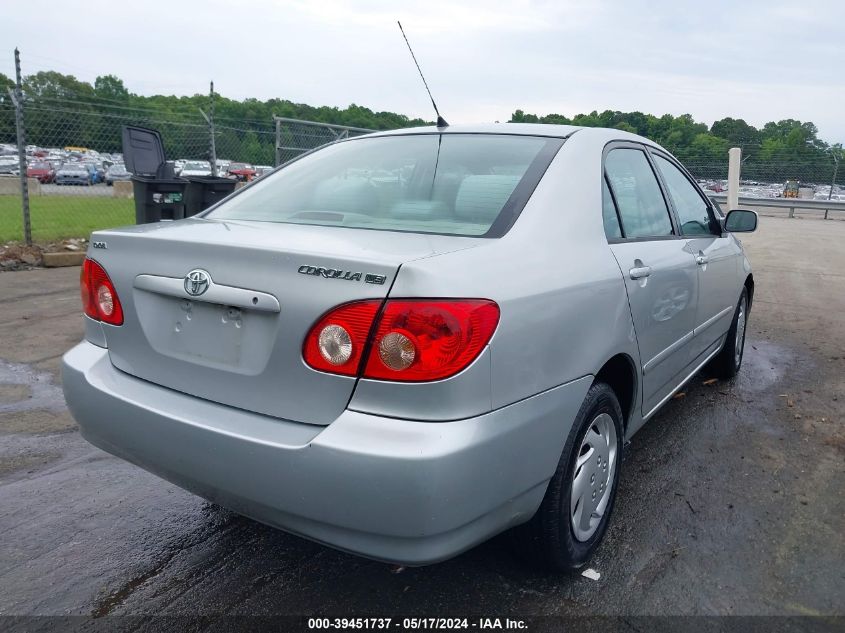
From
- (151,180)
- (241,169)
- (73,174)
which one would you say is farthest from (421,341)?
(73,174)

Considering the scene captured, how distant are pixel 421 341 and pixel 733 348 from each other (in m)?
3.63

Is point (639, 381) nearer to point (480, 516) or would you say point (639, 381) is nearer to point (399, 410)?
point (480, 516)

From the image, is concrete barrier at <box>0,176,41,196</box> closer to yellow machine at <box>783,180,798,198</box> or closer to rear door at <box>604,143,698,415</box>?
rear door at <box>604,143,698,415</box>

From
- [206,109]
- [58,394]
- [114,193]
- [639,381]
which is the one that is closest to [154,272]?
[639,381]

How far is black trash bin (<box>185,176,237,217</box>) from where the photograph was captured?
834 centimetres

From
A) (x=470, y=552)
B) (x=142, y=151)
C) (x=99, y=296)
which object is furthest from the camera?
(x=142, y=151)

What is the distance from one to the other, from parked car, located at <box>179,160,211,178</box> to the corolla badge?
10512 millimetres

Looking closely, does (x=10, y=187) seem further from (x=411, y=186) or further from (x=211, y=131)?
(x=411, y=186)

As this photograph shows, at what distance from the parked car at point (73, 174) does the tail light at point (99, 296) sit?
16835mm

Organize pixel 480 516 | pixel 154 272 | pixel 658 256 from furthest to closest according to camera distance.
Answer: pixel 658 256 → pixel 154 272 → pixel 480 516

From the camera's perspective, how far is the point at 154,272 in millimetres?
2162

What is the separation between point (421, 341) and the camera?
1779mm

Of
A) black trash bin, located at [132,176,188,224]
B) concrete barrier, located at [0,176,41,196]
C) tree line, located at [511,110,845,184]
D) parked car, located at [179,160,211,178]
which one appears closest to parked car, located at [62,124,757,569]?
black trash bin, located at [132,176,188,224]

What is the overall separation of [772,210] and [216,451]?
105 ft
